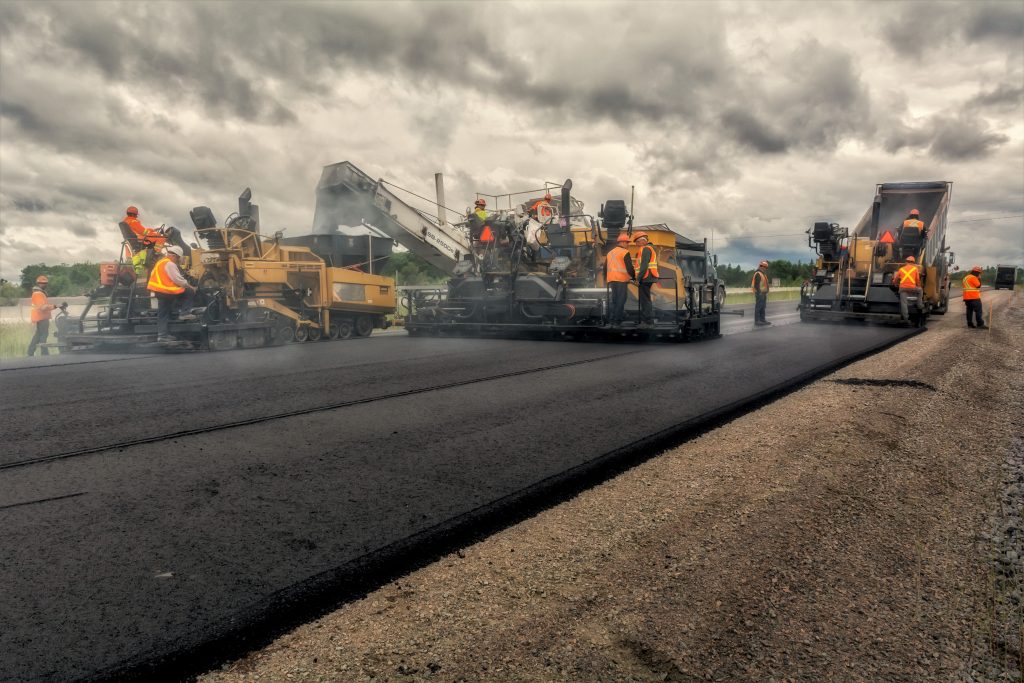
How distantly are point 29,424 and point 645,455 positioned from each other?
466 cm

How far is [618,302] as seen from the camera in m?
11.2

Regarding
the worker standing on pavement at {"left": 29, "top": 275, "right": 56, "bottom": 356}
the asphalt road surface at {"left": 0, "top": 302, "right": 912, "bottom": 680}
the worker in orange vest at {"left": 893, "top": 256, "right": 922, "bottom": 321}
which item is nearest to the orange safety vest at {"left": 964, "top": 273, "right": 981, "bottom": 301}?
the worker in orange vest at {"left": 893, "top": 256, "right": 922, "bottom": 321}

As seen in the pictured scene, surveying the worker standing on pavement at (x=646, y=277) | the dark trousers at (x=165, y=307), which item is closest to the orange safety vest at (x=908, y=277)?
the worker standing on pavement at (x=646, y=277)

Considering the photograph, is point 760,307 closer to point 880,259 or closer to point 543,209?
point 880,259

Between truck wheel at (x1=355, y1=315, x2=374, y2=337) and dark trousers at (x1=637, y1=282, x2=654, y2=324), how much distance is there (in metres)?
6.03

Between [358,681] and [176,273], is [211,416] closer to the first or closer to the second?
[358,681]

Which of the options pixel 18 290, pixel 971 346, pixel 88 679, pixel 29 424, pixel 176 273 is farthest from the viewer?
pixel 18 290

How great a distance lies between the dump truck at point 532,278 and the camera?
11.5 metres

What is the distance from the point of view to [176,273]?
1035 centimetres

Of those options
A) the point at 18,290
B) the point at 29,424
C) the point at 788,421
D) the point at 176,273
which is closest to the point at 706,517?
the point at 788,421

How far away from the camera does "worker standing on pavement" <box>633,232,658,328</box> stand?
10.9 meters

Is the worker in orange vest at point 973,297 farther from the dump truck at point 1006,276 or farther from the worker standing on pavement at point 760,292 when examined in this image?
the dump truck at point 1006,276

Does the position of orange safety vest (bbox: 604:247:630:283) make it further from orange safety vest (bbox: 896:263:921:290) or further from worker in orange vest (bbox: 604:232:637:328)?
orange safety vest (bbox: 896:263:921:290)

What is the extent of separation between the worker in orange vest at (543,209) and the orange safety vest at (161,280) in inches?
259
